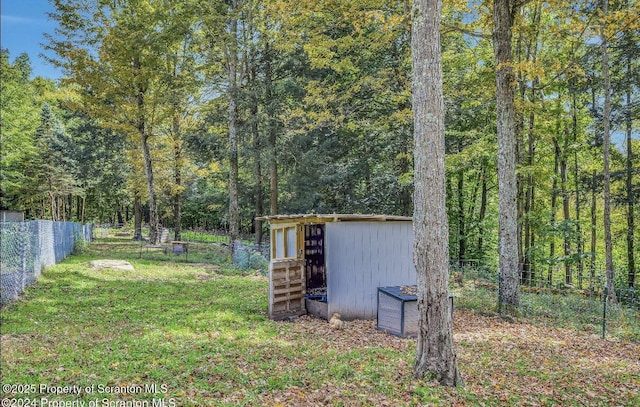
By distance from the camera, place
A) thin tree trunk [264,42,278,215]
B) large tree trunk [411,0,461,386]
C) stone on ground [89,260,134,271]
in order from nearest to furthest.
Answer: large tree trunk [411,0,461,386]
stone on ground [89,260,134,271]
thin tree trunk [264,42,278,215]

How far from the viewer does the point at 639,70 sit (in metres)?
12.4

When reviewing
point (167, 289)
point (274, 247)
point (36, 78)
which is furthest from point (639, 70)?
point (36, 78)

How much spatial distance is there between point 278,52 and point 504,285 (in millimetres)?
13889

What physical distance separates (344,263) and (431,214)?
13.8ft

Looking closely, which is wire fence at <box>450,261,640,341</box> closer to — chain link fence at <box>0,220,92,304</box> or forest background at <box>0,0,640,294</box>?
forest background at <box>0,0,640,294</box>

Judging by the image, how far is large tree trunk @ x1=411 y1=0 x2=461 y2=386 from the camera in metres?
4.67

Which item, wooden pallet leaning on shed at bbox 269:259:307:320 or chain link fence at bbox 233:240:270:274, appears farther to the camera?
chain link fence at bbox 233:240:270:274

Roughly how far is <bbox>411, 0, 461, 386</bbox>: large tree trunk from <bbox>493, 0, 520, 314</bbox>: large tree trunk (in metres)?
4.90

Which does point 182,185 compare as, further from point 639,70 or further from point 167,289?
point 639,70

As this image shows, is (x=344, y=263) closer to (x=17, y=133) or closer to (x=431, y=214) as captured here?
(x=431, y=214)

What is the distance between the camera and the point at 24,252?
8.54 meters

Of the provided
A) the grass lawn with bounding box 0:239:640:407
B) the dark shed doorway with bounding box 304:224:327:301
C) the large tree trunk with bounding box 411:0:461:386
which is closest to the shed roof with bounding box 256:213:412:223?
the dark shed doorway with bounding box 304:224:327:301

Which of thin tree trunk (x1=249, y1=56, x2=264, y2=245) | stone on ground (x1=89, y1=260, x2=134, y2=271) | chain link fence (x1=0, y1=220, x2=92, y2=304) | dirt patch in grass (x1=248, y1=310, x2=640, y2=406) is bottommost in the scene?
dirt patch in grass (x1=248, y1=310, x2=640, y2=406)

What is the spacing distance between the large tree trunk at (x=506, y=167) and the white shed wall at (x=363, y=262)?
200 centimetres
